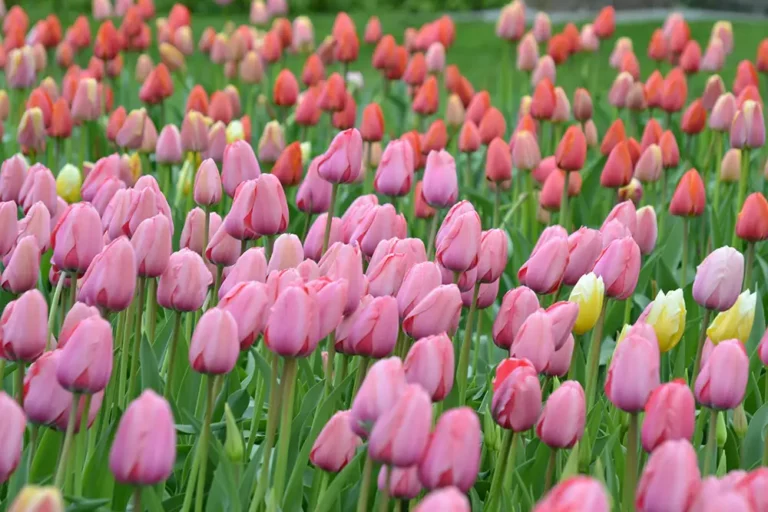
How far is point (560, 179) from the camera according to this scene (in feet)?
10.7

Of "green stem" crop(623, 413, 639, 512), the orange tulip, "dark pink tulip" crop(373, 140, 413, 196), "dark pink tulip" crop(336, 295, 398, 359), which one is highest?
"dark pink tulip" crop(373, 140, 413, 196)

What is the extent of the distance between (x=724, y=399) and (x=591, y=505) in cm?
77

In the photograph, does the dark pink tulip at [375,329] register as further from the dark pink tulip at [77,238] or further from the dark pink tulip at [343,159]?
the dark pink tulip at [343,159]

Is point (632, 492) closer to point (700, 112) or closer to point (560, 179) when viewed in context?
point (560, 179)

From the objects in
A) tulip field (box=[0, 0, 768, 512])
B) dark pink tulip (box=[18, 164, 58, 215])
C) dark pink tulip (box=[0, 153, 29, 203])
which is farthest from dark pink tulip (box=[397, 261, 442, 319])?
dark pink tulip (box=[0, 153, 29, 203])

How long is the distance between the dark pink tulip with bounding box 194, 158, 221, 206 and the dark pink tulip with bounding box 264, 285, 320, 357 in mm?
931

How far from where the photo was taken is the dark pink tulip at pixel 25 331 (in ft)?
5.48

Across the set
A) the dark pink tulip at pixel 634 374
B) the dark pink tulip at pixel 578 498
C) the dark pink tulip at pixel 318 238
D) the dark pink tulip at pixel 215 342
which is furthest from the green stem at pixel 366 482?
the dark pink tulip at pixel 318 238

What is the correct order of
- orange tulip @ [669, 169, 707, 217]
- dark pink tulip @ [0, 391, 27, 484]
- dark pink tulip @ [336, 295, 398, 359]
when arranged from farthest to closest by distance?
orange tulip @ [669, 169, 707, 217] < dark pink tulip @ [336, 295, 398, 359] < dark pink tulip @ [0, 391, 27, 484]

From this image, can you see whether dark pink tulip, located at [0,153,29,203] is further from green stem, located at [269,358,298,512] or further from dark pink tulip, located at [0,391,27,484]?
dark pink tulip, located at [0,391,27,484]

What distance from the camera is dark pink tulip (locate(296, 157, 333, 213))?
2.56 m

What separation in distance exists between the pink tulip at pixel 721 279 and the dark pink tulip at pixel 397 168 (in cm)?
75

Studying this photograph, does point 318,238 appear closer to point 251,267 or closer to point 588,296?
point 251,267

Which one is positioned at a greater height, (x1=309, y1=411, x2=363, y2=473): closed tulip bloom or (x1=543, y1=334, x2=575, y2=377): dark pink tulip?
(x1=543, y1=334, x2=575, y2=377): dark pink tulip
